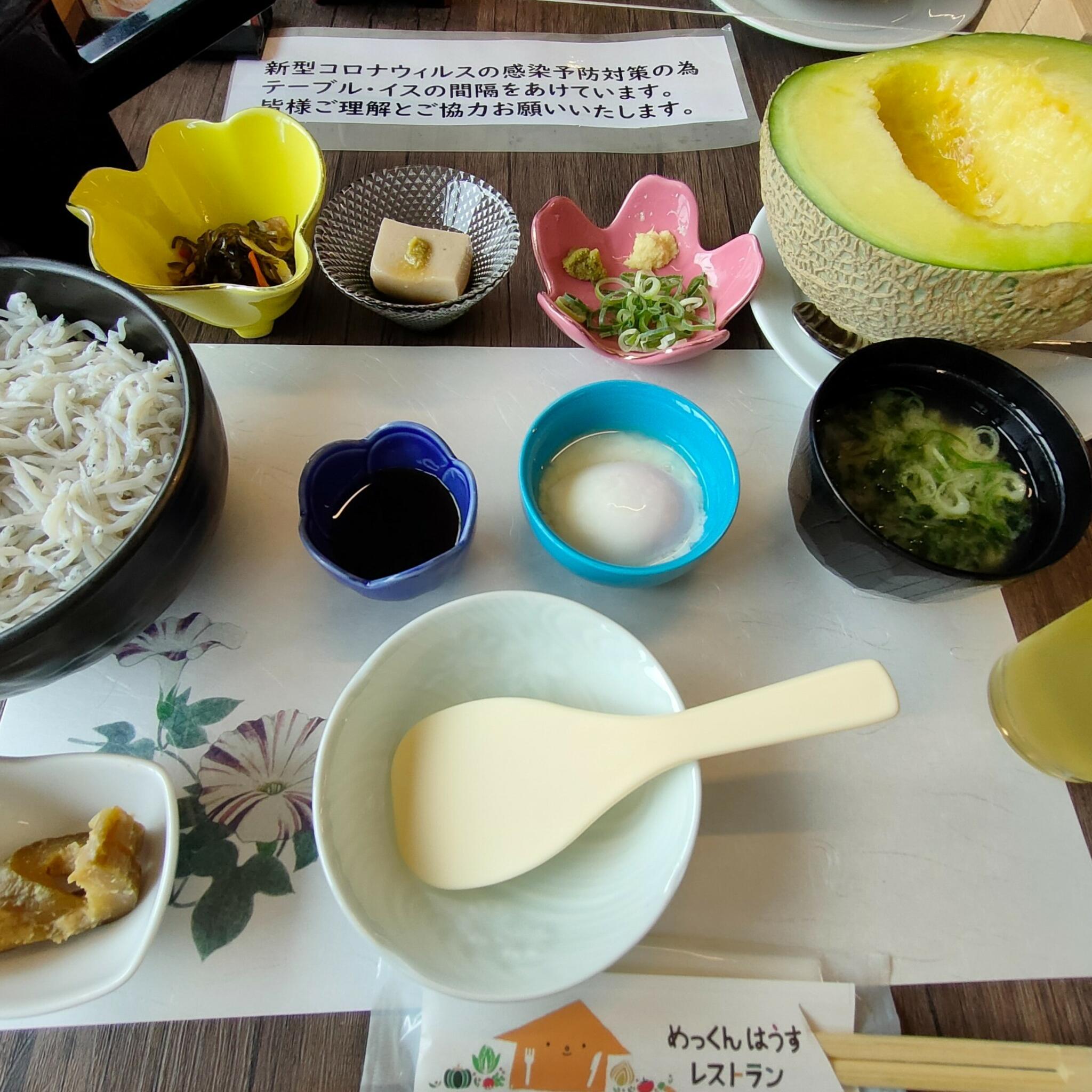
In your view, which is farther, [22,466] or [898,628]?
[898,628]

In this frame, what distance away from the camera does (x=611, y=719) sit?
1.89 ft

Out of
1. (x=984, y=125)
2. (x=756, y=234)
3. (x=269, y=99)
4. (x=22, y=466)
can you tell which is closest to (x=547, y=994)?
(x=22, y=466)

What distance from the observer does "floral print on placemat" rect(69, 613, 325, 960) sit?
1.98ft

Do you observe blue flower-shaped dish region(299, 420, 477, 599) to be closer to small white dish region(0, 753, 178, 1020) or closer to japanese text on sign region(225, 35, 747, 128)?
small white dish region(0, 753, 178, 1020)

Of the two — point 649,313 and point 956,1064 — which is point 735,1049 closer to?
point 956,1064

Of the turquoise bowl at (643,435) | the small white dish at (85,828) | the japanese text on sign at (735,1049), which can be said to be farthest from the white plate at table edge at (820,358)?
the small white dish at (85,828)

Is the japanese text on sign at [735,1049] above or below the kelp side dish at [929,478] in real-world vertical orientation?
below

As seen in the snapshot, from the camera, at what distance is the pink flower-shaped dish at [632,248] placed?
854 mm

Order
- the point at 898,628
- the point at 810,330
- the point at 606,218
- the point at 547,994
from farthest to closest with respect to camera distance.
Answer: the point at 606,218 → the point at 810,330 → the point at 898,628 → the point at 547,994

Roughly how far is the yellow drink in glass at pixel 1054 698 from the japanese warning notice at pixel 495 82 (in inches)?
34.5

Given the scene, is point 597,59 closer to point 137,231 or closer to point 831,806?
point 137,231

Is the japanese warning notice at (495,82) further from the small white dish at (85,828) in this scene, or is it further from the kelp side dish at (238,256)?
the small white dish at (85,828)

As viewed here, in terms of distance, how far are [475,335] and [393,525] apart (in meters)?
0.32

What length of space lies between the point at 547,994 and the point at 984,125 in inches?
39.6
